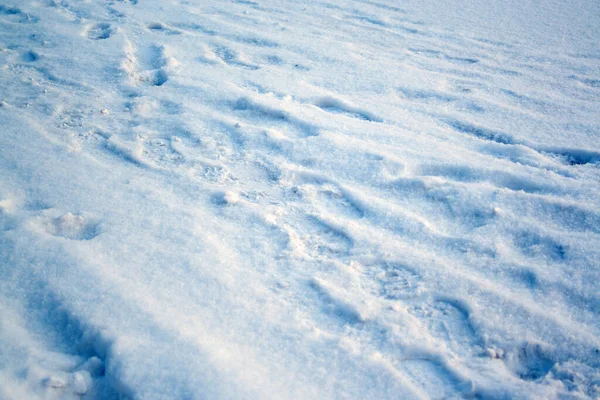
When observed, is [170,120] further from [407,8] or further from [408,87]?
[407,8]

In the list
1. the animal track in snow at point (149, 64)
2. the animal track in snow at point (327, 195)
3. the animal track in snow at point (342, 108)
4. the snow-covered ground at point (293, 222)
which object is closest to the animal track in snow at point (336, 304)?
the snow-covered ground at point (293, 222)

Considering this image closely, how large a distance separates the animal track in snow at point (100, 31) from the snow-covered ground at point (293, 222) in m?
0.07

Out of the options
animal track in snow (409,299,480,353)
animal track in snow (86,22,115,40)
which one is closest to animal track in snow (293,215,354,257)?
animal track in snow (409,299,480,353)

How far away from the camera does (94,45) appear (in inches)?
98.6

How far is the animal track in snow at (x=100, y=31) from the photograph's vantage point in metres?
2.67

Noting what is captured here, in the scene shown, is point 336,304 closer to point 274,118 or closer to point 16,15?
point 274,118

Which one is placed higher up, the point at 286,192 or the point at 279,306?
the point at 286,192

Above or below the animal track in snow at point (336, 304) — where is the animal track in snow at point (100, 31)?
above

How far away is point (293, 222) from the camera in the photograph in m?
1.40

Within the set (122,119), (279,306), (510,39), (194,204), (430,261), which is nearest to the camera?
(279,306)

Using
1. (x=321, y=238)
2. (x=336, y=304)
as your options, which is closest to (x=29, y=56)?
(x=321, y=238)

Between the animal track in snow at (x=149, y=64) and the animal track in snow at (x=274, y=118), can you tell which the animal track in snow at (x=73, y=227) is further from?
the animal track in snow at (x=149, y=64)

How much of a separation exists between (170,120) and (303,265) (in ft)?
3.52

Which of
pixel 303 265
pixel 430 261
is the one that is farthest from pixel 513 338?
pixel 303 265
